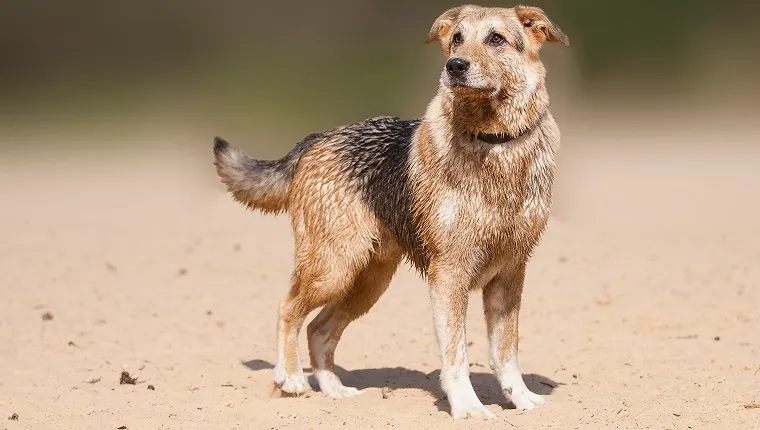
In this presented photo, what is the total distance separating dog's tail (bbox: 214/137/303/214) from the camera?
8.35 m

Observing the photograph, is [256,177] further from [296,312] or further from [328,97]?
[328,97]

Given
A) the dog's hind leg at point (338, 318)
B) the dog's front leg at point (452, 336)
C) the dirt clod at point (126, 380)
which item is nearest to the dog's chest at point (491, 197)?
the dog's front leg at point (452, 336)

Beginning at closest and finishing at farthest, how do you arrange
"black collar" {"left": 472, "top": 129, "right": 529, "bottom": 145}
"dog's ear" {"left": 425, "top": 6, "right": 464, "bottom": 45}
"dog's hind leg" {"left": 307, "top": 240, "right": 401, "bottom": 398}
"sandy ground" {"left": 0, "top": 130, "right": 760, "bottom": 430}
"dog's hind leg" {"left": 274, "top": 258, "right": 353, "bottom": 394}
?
"black collar" {"left": 472, "top": 129, "right": 529, "bottom": 145} → "dog's ear" {"left": 425, "top": 6, "right": 464, "bottom": 45} → "sandy ground" {"left": 0, "top": 130, "right": 760, "bottom": 430} → "dog's hind leg" {"left": 274, "top": 258, "right": 353, "bottom": 394} → "dog's hind leg" {"left": 307, "top": 240, "right": 401, "bottom": 398}

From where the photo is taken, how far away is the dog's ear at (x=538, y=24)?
7.09 m

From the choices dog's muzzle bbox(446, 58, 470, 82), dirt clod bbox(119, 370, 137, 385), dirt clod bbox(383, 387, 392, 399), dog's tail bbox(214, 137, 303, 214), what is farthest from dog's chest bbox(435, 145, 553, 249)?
dirt clod bbox(119, 370, 137, 385)

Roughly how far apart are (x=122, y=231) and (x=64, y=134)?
5.37 meters

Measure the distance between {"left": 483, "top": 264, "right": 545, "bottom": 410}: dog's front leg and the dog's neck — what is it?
1.01 metres

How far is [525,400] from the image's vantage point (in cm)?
754

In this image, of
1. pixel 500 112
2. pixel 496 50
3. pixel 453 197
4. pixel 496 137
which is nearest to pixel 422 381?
pixel 453 197

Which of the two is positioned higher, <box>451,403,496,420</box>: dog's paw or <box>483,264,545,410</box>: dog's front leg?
<box>483,264,545,410</box>: dog's front leg

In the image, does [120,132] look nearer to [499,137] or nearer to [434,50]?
[434,50]

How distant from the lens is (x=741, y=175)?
1727 cm

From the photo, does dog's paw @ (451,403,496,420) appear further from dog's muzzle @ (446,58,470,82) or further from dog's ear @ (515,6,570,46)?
dog's ear @ (515,6,570,46)

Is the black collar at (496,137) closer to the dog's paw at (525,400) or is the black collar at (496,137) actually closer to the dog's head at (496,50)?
the dog's head at (496,50)
